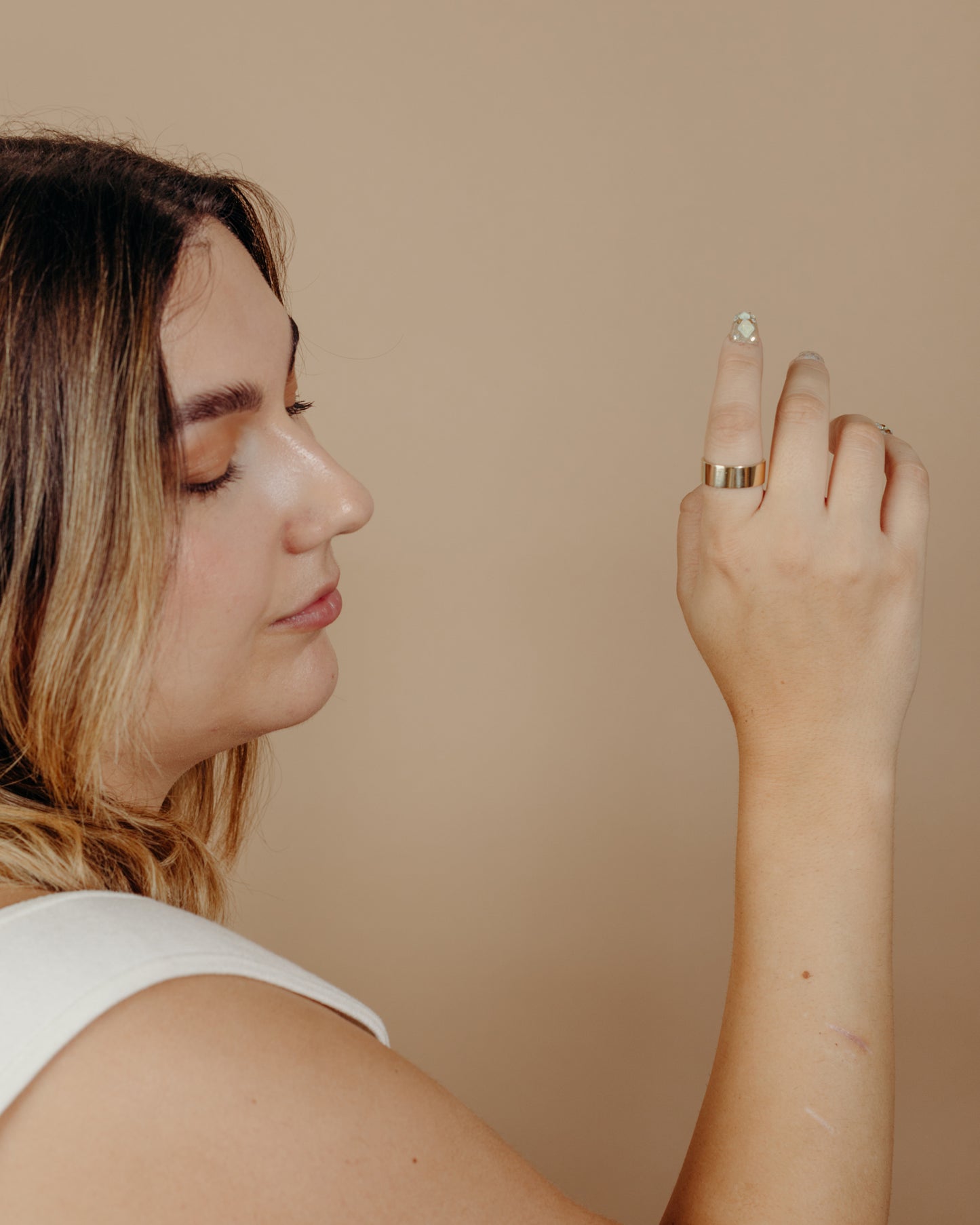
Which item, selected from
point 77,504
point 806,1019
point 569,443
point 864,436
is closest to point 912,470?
point 864,436

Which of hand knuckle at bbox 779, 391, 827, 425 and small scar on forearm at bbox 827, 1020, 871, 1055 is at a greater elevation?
hand knuckle at bbox 779, 391, 827, 425

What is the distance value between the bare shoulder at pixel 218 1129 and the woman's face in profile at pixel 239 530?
0.22 metres

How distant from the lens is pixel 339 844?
1.45 metres

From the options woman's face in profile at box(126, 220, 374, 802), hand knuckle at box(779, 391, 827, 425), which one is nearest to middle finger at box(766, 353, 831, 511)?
hand knuckle at box(779, 391, 827, 425)

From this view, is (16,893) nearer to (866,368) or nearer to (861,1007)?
(861,1007)

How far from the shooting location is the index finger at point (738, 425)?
24.2 inches

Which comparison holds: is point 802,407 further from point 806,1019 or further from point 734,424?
point 806,1019

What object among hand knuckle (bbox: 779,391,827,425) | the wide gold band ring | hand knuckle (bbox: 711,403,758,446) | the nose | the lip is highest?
hand knuckle (bbox: 779,391,827,425)

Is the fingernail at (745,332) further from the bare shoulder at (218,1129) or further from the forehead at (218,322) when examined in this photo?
the bare shoulder at (218,1129)

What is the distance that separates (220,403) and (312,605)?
146mm

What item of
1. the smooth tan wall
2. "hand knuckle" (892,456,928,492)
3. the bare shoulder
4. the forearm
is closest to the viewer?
the bare shoulder

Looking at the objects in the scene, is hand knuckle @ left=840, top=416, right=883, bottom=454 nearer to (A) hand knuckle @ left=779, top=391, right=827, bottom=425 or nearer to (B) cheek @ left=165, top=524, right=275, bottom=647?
(A) hand knuckle @ left=779, top=391, right=827, bottom=425

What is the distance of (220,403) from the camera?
604 mm

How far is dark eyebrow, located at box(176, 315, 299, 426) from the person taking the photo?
0.59m
